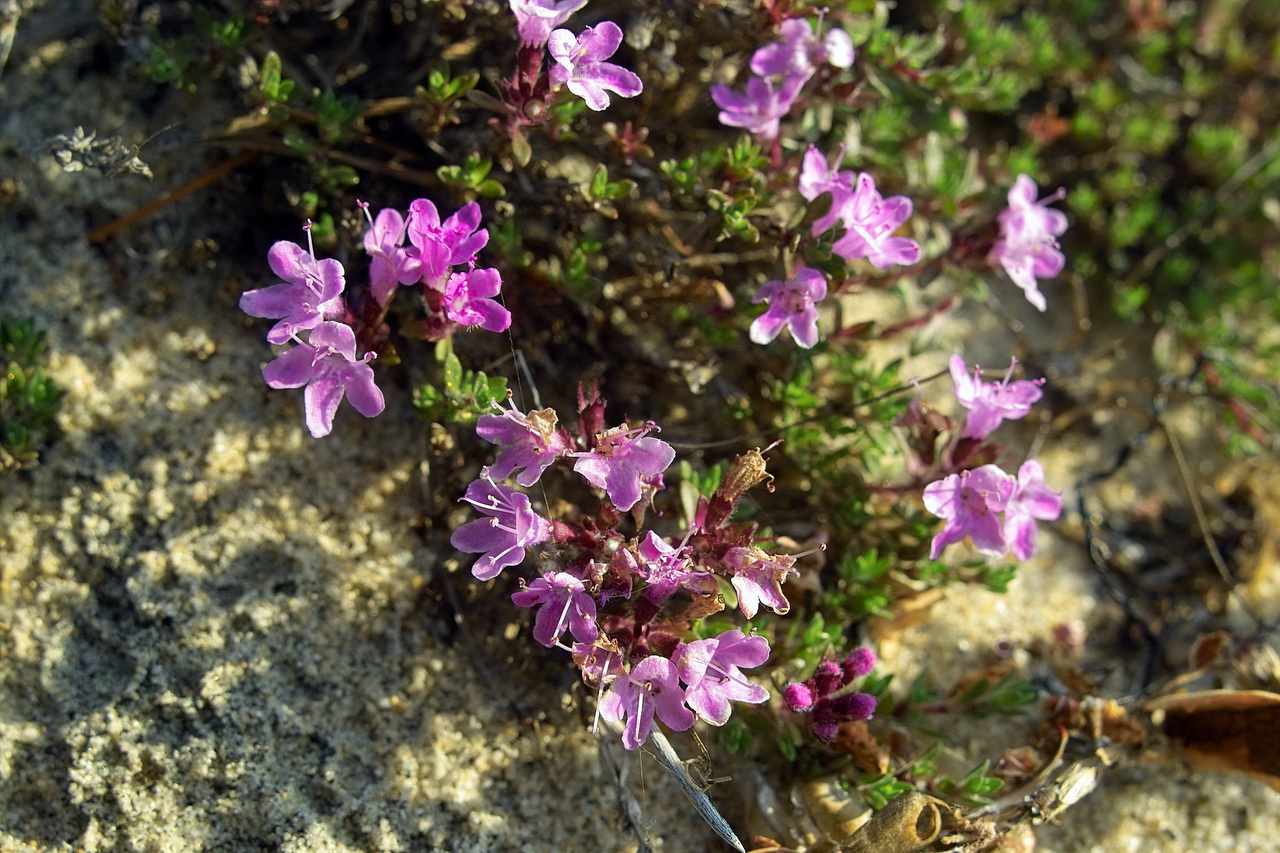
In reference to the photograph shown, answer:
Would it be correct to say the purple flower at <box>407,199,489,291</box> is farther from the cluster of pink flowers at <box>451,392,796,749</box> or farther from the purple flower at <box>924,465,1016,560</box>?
the purple flower at <box>924,465,1016,560</box>

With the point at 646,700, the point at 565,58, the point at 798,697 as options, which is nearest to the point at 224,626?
the point at 646,700

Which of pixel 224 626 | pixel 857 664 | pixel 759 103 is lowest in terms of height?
pixel 224 626

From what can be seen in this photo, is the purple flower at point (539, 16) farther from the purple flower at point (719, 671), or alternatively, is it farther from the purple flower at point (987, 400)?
the purple flower at point (719, 671)

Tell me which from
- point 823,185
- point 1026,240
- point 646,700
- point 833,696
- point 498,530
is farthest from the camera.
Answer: point 1026,240

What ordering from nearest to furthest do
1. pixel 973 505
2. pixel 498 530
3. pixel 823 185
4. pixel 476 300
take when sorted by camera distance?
pixel 498 530 → pixel 476 300 → pixel 973 505 → pixel 823 185

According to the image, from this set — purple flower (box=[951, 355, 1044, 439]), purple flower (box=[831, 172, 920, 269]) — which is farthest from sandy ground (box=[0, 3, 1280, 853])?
purple flower (box=[831, 172, 920, 269])

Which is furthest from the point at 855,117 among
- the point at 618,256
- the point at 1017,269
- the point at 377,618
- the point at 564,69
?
the point at 377,618

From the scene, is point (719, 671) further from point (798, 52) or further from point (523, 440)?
point (798, 52)

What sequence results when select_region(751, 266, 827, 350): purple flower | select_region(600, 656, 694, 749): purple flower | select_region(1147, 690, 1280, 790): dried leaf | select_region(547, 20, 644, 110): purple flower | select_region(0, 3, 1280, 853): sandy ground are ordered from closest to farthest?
select_region(600, 656, 694, 749): purple flower
select_region(0, 3, 1280, 853): sandy ground
select_region(547, 20, 644, 110): purple flower
select_region(751, 266, 827, 350): purple flower
select_region(1147, 690, 1280, 790): dried leaf
